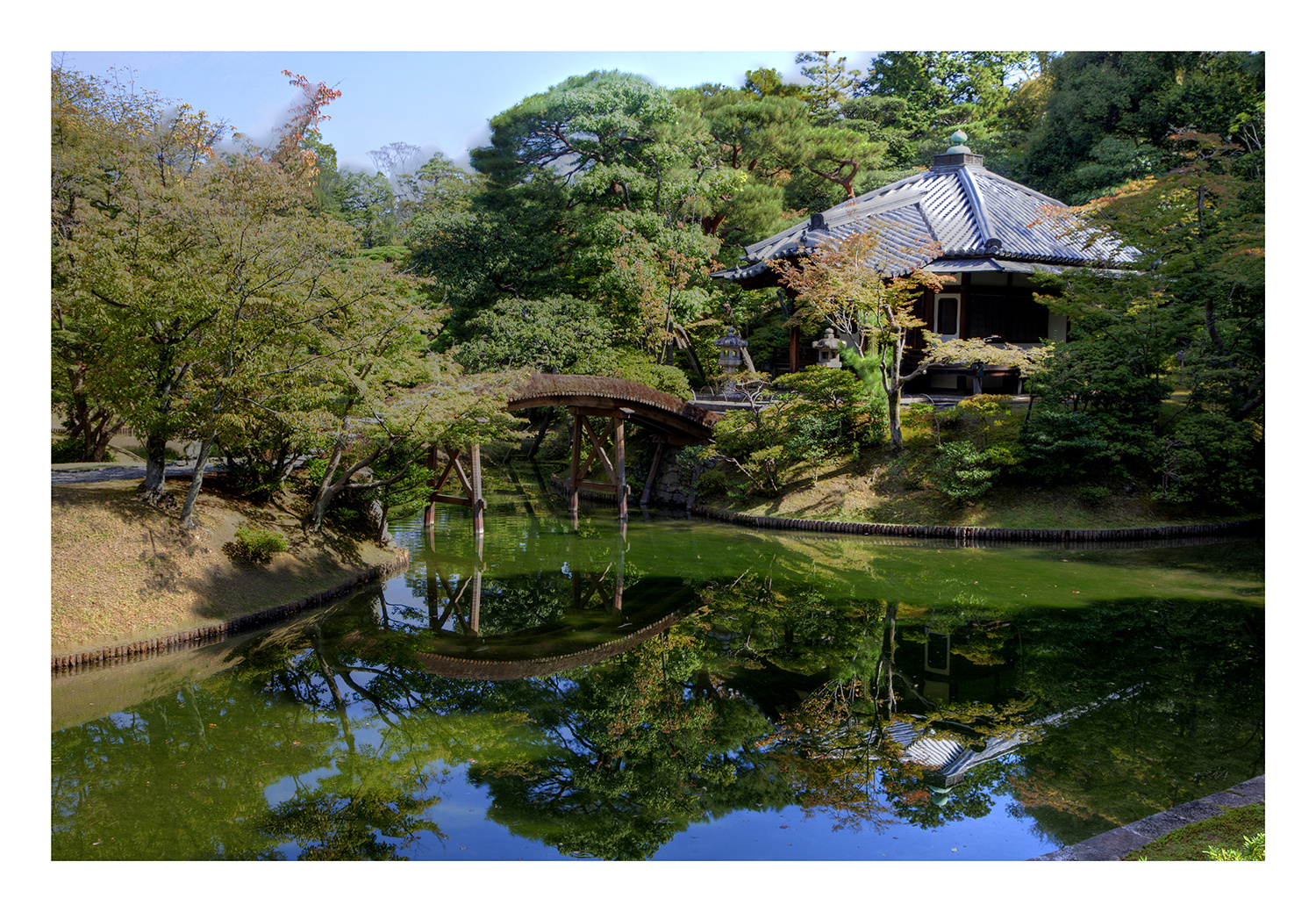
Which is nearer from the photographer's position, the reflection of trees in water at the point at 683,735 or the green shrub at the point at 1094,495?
the reflection of trees in water at the point at 683,735

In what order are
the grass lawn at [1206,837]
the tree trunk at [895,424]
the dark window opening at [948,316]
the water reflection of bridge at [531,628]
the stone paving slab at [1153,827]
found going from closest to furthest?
the grass lawn at [1206,837]
the stone paving slab at [1153,827]
the water reflection of bridge at [531,628]
the tree trunk at [895,424]
the dark window opening at [948,316]

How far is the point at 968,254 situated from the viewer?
20812 mm

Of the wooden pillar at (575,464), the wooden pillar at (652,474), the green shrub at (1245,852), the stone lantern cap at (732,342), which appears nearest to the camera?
the green shrub at (1245,852)

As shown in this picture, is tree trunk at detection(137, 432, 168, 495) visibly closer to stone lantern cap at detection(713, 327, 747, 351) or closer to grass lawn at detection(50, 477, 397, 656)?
grass lawn at detection(50, 477, 397, 656)

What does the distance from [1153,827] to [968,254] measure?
17.4 metres

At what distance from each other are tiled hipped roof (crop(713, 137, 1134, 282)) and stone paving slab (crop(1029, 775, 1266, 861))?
14.2 metres

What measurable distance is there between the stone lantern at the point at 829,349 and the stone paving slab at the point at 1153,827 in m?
14.2

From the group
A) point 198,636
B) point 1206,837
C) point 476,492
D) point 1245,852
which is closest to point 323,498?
point 198,636

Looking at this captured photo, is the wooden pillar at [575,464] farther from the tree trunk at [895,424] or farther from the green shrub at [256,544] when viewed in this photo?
the green shrub at [256,544]

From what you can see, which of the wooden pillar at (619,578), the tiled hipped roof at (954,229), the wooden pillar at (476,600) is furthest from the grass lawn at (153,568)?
the tiled hipped roof at (954,229)

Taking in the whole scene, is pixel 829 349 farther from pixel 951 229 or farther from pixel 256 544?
pixel 256 544

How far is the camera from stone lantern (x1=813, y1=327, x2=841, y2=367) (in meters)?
19.5

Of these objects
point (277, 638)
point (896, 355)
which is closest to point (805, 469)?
point (896, 355)

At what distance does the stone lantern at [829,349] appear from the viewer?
19.5 meters
